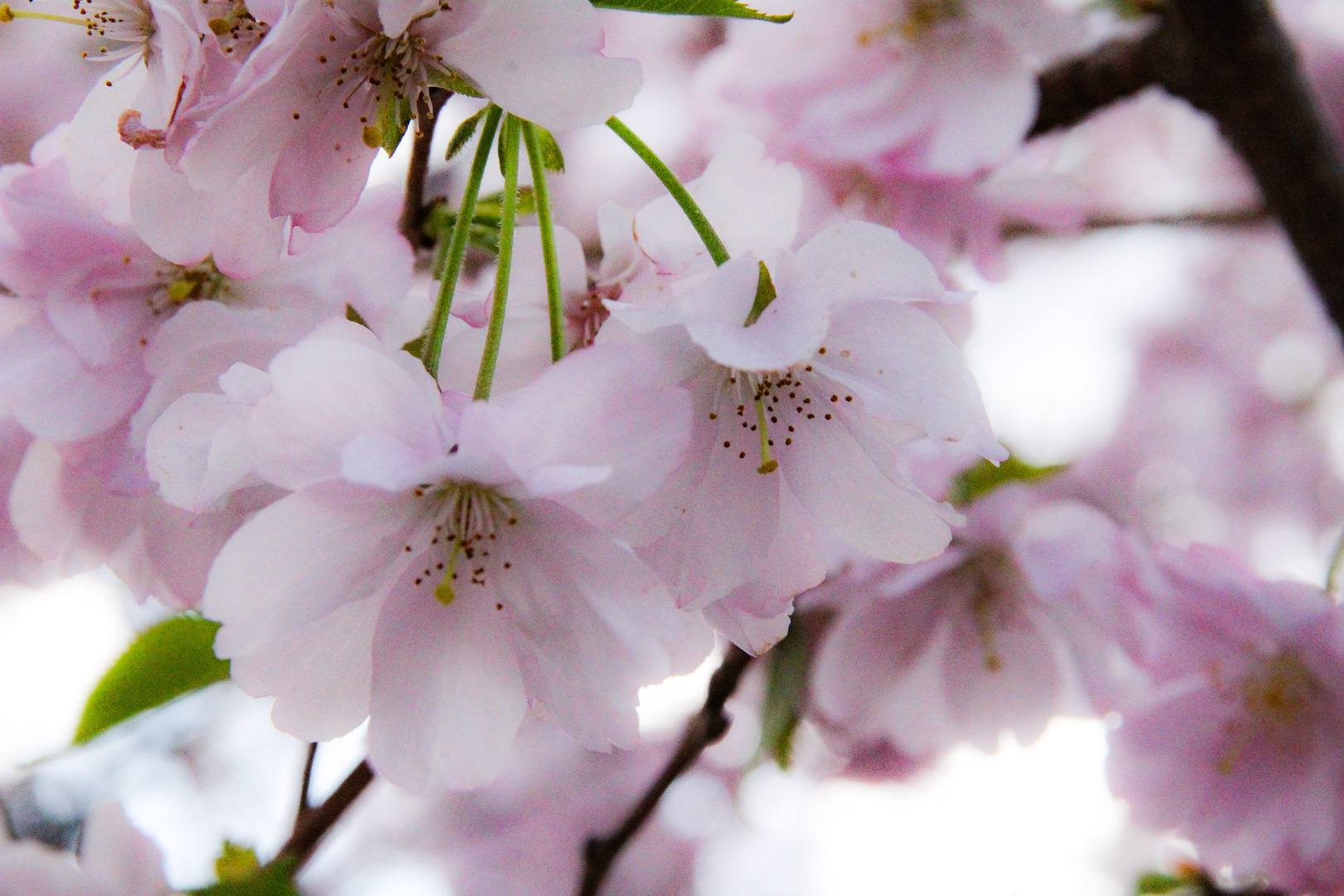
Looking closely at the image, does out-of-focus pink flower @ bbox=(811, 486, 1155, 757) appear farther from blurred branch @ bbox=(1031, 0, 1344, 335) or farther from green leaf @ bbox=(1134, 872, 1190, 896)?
blurred branch @ bbox=(1031, 0, 1344, 335)

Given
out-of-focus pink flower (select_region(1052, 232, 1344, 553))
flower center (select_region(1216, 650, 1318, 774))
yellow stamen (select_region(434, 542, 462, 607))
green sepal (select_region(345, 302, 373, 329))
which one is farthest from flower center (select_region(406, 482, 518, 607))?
out-of-focus pink flower (select_region(1052, 232, 1344, 553))

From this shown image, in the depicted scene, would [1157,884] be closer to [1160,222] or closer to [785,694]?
[785,694]

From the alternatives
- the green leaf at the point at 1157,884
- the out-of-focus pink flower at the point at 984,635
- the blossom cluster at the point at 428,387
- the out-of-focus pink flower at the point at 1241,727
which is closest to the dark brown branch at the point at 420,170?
the blossom cluster at the point at 428,387

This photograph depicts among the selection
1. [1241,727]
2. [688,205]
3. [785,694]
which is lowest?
[1241,727]

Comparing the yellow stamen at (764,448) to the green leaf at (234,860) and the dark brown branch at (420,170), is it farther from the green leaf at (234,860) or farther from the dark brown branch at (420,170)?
the green leaf at (234,860)

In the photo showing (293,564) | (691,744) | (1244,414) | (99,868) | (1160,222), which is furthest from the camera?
(1244,414)

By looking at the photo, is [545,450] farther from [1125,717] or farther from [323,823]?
[1125,717]

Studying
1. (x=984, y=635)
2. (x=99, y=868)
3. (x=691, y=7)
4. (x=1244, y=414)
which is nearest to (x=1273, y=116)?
(x=984, y=635)
